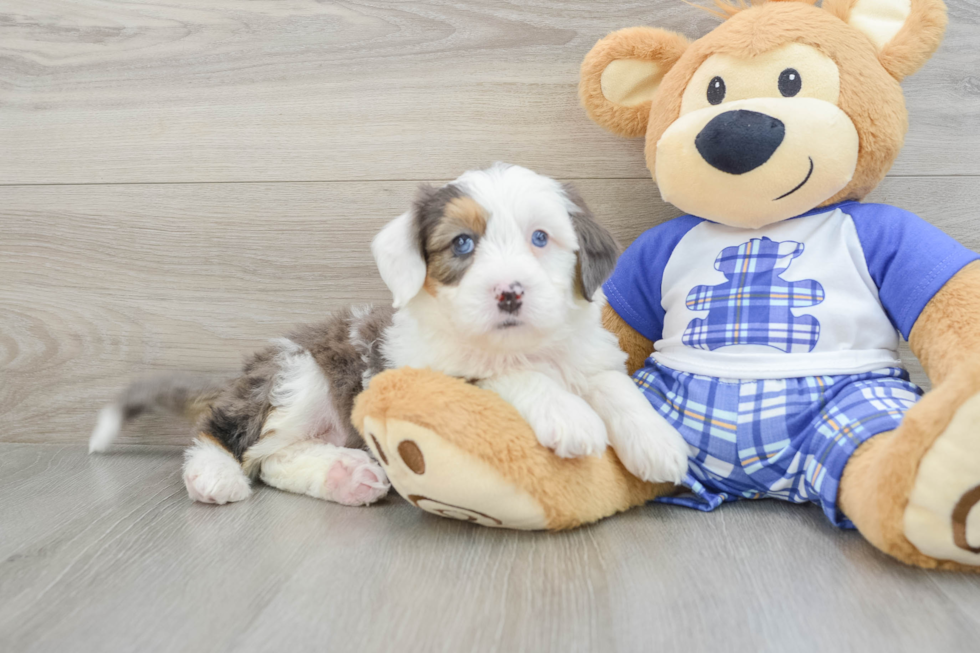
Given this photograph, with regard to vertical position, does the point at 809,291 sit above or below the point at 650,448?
above

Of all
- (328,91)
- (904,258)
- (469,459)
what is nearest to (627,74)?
(904,258)

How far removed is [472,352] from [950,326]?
923mm

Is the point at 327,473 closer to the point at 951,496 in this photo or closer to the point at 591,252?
the point at 591,252

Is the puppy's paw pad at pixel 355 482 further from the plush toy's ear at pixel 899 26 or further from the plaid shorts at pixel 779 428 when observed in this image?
the plush toy's ear at pixel 899 26

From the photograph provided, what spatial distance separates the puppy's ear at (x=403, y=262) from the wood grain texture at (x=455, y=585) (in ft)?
1.60

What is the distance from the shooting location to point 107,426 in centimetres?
200

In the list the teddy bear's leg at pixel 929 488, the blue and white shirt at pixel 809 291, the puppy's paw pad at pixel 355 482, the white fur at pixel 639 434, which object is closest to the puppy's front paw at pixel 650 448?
the white fur at pixel 639 434

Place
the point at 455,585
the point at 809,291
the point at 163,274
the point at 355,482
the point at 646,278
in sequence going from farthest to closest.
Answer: the point at 163,274
the point at 646,278
the point at 355,482
the point at 809,291
the point at 455,585

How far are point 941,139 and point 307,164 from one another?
1721 millimetres

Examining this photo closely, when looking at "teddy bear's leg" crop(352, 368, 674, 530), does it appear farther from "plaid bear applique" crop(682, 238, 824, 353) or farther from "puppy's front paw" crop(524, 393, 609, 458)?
"plaid bear applique" crop(682, 238, 824, 353)

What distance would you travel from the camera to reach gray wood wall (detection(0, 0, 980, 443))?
1.91 meters

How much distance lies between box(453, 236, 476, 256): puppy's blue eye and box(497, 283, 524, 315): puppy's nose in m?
0.15

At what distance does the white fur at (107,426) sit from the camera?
6.57 feet

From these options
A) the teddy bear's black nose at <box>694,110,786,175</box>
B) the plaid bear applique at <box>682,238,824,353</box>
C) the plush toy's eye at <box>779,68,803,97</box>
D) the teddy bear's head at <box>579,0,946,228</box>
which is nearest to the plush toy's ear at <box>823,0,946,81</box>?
the teddy bear's head at <box>579,0,946,228</box>
